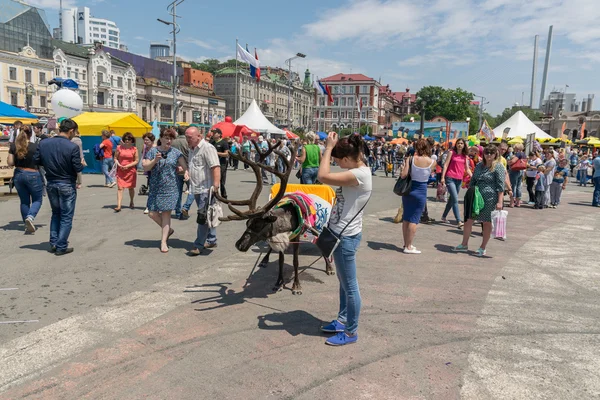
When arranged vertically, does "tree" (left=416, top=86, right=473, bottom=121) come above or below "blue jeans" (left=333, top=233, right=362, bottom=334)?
above

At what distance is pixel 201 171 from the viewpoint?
6.33 meters

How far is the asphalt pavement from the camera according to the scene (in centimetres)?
308

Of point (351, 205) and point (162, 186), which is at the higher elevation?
point (351, 205)

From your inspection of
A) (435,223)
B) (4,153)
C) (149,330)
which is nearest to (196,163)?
(149,330)

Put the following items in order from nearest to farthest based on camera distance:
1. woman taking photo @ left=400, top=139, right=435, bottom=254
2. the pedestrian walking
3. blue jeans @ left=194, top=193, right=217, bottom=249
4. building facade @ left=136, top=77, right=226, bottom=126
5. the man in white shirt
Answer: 1. the man in white shirt
2. blue jeans @ left=194, top=193, right=217, bottom=249
3. woman taking photo @ left=400, top=139, right=435, bottom=254
4. the pedestrian walking
5. building facade @ left=136, top=77, right=226, bottom=126

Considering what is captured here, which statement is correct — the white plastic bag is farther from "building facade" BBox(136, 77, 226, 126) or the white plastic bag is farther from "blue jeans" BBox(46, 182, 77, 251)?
"building facade" BBox(136, 77, 226, 126)

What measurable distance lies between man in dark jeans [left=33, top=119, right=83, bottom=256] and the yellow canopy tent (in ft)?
40.2

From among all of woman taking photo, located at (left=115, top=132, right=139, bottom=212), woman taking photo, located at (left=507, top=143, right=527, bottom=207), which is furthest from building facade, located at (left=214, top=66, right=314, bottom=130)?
woman taking photo, located at (left=115, top=132, right=139, bottom=212)

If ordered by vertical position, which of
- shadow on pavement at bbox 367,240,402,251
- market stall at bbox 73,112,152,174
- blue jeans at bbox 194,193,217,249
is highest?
market stall at bbox 73,112,152,174

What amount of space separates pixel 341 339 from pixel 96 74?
7162 cm

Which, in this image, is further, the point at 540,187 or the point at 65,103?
the point at 65,103

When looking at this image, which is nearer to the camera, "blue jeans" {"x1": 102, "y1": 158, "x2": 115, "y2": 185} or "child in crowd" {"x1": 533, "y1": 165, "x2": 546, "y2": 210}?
"child in crowd" {"x1": 533, "y1": 165, "x2": 546, "y2": 210}

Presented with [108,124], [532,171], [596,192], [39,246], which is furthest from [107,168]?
[596,192]

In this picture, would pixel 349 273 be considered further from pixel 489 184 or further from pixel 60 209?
pixel 60 209
